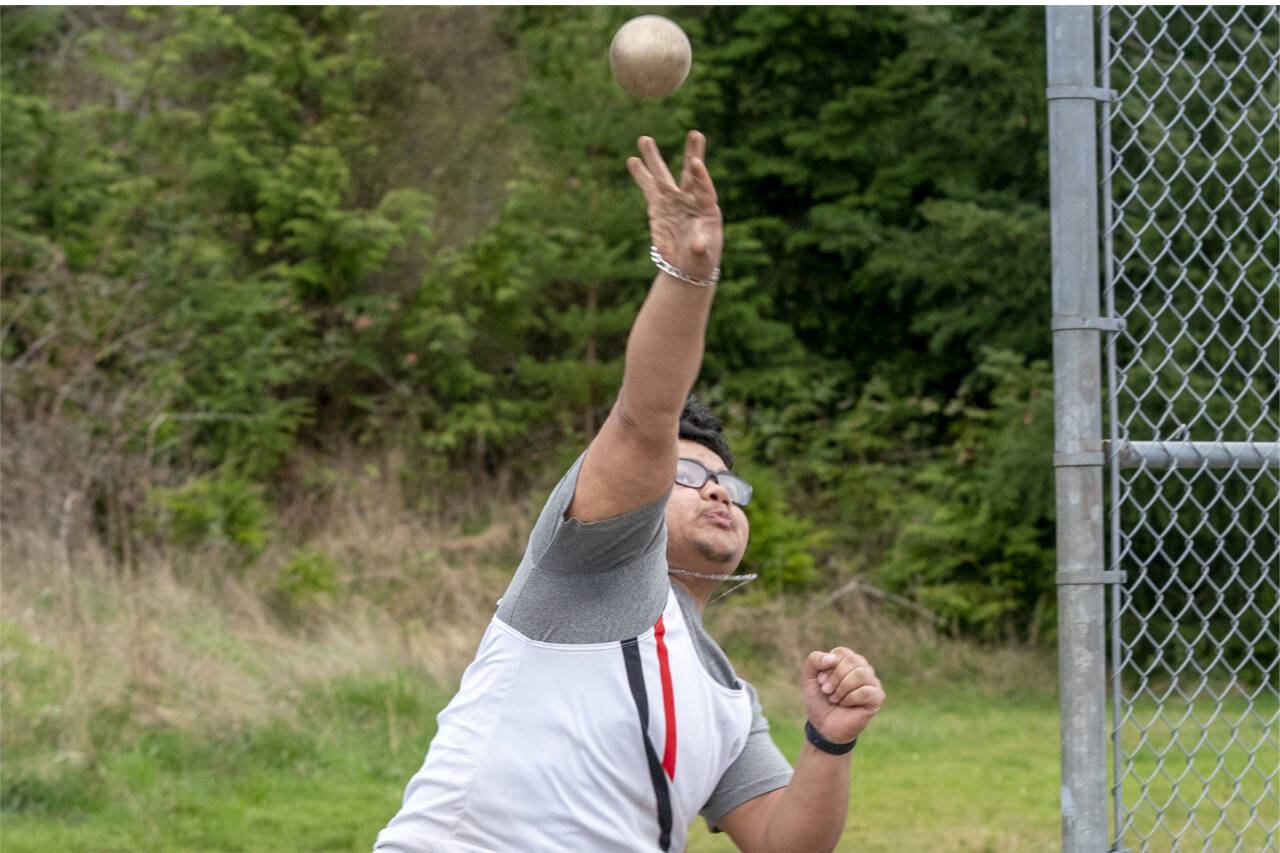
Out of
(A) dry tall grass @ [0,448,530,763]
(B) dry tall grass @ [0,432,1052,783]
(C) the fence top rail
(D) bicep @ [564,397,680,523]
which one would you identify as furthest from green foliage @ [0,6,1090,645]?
(D) bicep @ [564,397,680,523]

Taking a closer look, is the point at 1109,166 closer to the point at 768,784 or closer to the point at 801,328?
the point at 768,784

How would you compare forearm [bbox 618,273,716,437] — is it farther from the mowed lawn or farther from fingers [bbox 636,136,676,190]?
the mowed lawn

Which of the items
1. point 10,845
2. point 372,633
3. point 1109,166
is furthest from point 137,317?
point 1109,166

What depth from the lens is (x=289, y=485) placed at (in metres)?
13.2

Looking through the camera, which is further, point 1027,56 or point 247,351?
point 247,351

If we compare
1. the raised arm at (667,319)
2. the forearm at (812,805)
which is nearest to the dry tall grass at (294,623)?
the forearm at (812,805)

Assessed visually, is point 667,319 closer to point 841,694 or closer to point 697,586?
point 841,694

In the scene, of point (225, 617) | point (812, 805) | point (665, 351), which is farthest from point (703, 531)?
point (225, 617)

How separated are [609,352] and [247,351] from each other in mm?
3523

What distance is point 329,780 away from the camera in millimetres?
7035

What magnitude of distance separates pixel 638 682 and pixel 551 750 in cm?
19

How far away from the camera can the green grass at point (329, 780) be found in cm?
618

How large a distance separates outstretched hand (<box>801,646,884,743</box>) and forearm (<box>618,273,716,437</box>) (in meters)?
0.76

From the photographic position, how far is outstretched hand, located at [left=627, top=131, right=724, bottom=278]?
6.39ft
